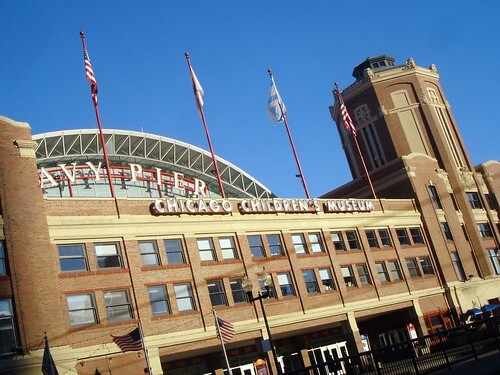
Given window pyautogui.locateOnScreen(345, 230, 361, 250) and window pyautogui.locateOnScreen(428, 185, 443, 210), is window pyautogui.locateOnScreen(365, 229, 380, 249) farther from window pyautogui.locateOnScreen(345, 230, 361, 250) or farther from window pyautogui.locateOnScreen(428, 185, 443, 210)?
window pyautogui.locateOnScreen(428, 185, 443, 210)

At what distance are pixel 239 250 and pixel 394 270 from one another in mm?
17254

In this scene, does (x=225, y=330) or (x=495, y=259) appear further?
(x=495, y=259)

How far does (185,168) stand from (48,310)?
4336 cm

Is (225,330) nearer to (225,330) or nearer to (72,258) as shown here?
(225,330)

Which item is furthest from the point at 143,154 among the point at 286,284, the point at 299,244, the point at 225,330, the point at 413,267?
the point at 225,330

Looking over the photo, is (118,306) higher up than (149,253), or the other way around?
(149,253)

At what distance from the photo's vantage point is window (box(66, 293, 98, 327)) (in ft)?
105

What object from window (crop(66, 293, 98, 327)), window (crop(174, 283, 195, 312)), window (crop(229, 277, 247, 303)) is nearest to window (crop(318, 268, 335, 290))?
window (crop(229, 277, 247, 303))

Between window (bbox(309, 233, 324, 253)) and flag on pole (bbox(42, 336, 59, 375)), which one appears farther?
window (bbox(309, 233, 324, 253))

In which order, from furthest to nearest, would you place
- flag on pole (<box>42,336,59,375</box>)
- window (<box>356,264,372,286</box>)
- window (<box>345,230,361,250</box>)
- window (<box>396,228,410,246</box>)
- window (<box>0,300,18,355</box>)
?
window (<box>396,228,410,246</box>)
window (<box>345,230,361,250</box>)
window (<box>356,264,372,286</box>)
window (<box>0,300,18,355</box>)
flag on pole (<box>42,336,59,375</box>)

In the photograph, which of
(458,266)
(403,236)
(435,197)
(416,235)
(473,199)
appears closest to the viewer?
(403,236)

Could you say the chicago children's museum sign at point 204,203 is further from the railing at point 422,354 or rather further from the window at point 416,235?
the railing at point 422,354

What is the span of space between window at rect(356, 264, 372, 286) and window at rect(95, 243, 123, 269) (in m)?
21.6

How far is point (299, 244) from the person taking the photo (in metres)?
45.5
